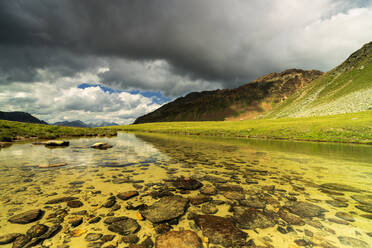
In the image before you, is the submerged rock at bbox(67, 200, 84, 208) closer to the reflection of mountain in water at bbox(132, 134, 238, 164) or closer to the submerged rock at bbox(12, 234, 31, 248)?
the submerged rock at bbox(12, 234, 31, 248)

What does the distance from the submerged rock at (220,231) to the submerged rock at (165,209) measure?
784 millimetres

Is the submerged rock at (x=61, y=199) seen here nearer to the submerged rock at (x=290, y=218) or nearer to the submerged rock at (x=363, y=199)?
the submerged rock at (x=290, y=218)

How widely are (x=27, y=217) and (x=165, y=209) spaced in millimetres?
4397

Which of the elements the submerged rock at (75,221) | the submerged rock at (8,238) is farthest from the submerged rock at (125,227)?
the submerged rock at (8,238)

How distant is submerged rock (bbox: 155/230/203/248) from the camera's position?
402cm

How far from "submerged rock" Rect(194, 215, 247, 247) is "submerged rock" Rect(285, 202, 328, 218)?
2.76 meters

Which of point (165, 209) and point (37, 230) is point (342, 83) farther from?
point (37, 230)

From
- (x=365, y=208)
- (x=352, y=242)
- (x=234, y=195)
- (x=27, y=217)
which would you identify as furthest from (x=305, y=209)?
(x=27, y=217)

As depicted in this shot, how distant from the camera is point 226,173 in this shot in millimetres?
10734

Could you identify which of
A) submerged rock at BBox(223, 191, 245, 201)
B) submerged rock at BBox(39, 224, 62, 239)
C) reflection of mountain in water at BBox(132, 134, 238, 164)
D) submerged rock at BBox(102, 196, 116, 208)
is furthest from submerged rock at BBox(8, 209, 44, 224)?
reflection of mountain in water at BBox(132, 134, 238, 164)

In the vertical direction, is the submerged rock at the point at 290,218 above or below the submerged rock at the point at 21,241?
below

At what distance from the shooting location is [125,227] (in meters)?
4.76

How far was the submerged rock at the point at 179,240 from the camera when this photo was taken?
4.02 meters

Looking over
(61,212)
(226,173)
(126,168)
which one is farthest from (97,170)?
(226,173)
